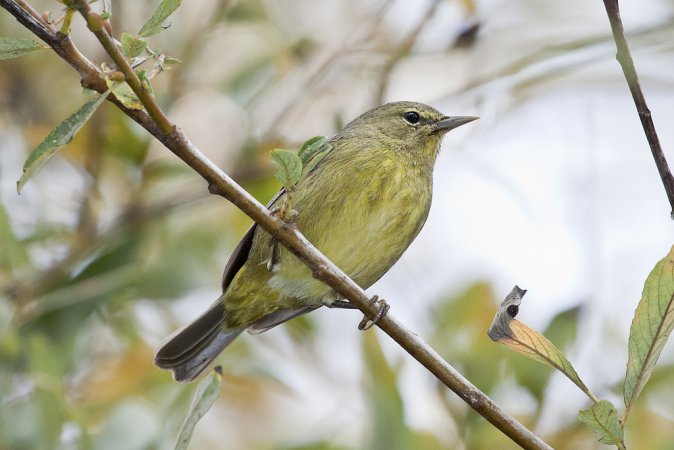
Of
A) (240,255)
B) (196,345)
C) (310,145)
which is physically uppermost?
(240,255)

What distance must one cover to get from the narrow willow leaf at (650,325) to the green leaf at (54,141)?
1264 millimetres

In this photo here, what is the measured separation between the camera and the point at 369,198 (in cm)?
385

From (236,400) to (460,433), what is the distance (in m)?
2.70

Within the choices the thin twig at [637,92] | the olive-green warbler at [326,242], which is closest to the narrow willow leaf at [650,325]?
the thin twig at [637,92]

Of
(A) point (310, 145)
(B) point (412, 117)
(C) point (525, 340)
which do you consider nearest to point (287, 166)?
(A) point (310, 145)

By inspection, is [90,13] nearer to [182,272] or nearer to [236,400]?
[182,272]

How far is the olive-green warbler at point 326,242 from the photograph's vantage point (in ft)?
12.5

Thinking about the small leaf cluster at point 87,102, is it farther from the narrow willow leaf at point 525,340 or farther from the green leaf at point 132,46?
the narrow willow leaf at point 525,340

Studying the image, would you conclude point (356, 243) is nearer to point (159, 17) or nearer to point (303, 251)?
point (303, 251)

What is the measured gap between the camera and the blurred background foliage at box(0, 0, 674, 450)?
10.7 ft

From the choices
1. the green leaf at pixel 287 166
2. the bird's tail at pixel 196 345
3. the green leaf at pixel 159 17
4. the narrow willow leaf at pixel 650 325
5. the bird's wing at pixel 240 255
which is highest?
the bird's wing at pixel 240 255

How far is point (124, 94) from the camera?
1.92m

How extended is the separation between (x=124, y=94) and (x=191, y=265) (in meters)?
2.01

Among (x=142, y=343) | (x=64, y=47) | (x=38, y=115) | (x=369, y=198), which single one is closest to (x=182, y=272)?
(x=142, y=343)
